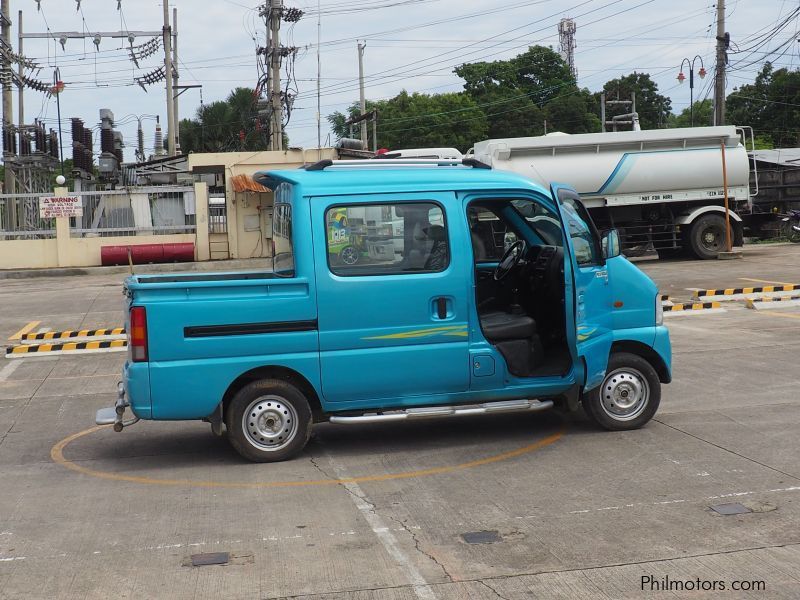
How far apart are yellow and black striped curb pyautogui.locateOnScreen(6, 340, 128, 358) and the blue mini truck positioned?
23.8ft

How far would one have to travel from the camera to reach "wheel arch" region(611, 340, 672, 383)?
328 inches

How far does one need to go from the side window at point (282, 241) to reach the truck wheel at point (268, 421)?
0.96 meters

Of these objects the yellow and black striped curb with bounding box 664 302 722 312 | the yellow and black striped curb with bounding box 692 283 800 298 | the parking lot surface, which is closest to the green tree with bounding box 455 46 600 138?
the yellow and black striped curb with bounding box 692 283 800 298

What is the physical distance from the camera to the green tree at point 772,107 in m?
69.9

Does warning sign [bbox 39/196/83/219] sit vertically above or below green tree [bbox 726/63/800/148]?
below

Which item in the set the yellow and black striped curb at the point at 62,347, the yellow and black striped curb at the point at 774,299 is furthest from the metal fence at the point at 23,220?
the yellow and black striped curb at the point at 774,299

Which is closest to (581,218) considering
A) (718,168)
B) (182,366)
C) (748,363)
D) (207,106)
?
(182,366)

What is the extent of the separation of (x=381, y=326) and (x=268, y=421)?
3.77 ft

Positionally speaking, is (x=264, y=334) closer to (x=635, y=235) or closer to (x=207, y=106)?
(x=635, y=235)

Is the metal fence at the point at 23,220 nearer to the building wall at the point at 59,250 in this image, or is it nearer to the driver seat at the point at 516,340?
the building wall at the point at 59,250

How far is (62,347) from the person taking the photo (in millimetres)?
14930


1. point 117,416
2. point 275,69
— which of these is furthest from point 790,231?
point 117,416

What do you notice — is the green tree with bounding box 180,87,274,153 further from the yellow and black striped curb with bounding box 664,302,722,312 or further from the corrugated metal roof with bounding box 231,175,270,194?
the yellow and black striped curb with bounding box 664,302,722,312

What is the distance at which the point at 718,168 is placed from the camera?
25.2 m
